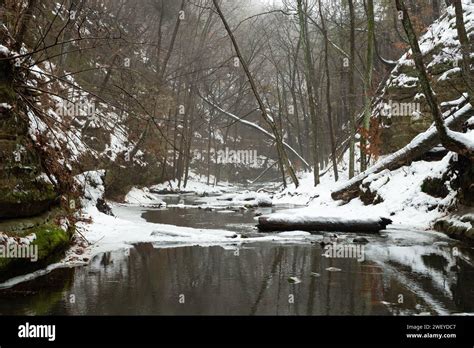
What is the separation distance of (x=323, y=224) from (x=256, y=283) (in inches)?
228

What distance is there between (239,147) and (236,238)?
45.1 meters

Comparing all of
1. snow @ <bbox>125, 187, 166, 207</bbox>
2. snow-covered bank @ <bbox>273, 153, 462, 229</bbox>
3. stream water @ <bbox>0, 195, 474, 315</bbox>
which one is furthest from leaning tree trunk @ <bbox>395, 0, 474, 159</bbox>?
snow @ <bbox>125, 187, 166, 207</bbox>

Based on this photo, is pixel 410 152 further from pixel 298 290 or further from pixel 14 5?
pixel 14 5

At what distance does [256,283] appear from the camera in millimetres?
6199

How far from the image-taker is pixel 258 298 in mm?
5418

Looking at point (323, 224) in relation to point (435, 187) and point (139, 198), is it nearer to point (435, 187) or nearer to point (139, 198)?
point (435, 187)

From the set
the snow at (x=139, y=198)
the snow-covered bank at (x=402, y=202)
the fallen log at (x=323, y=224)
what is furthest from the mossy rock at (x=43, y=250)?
the snow at (x=139, y=198)

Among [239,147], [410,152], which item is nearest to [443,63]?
[410,152]

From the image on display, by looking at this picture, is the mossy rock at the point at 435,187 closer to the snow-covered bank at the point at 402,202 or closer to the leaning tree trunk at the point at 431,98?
the snow-covered bank at the point at 402,202

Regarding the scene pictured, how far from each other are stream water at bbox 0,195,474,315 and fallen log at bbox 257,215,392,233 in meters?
2.20

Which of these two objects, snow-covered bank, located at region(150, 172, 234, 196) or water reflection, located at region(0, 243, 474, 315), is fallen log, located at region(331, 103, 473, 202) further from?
snow-covered bank, located at region(150, 172, 234, 196)

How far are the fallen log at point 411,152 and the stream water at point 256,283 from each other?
5.85 meters

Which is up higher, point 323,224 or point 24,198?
point 24,198

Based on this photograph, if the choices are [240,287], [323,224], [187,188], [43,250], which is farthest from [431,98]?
[187,188]
